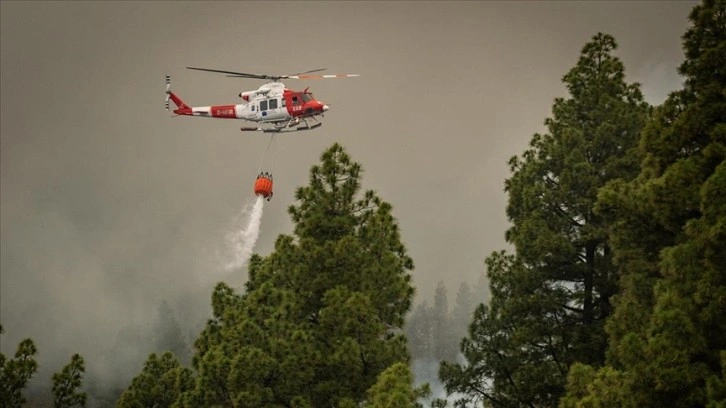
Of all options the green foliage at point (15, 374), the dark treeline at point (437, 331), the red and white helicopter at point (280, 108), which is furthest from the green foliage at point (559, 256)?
the dark treeline at point (437, 331)

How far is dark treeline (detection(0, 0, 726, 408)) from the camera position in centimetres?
1395

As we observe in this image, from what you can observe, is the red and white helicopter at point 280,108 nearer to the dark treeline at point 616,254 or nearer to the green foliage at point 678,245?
the dark treeline at point 616,254

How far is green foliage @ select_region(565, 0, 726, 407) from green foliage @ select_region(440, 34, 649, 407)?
5.68 metres

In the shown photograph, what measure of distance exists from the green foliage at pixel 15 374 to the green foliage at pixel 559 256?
12.2 m

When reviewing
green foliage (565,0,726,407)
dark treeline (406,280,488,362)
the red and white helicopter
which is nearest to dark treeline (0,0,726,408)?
green foliage (565,0,726,407)

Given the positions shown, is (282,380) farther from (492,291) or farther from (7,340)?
(7,340)

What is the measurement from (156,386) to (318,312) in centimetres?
513

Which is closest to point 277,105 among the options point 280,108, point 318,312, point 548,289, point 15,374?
point 280,108

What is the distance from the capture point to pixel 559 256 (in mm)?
23359

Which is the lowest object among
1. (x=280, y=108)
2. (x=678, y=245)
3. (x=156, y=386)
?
(x=678, y=245)

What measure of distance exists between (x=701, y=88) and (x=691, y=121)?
754 millimetres

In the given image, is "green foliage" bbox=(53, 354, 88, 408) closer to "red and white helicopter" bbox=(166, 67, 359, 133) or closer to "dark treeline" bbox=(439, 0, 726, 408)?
"dark treeline" bbox=(439, 0, 726, 408)

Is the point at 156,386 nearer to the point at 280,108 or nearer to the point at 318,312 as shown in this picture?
the point at 318,312

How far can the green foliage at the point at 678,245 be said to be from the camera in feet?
44.3
